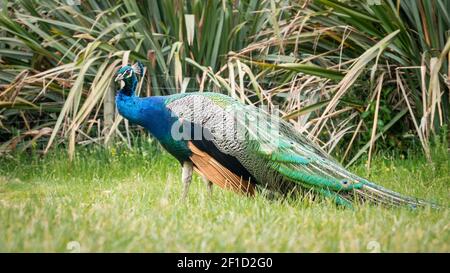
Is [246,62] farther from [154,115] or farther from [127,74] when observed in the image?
[154,115]

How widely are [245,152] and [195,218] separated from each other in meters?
0.79

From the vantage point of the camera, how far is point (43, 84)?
269 inches

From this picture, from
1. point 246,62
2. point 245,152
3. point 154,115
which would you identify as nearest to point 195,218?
point 245,152

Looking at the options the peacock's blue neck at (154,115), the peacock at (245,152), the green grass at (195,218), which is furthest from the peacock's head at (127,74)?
the green grass at (195,218)

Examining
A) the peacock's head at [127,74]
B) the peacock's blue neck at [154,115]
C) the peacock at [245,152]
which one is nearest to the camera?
the peacock at [245,152]

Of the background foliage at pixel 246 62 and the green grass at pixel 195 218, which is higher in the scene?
the background foliage at pixel 246 62

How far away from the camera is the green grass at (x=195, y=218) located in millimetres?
3432

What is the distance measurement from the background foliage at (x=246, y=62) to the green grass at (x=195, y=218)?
0.41m

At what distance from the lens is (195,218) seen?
4148 millimetres

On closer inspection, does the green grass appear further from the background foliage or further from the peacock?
the background foliage

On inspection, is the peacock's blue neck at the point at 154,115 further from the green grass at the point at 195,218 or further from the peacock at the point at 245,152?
the green grass at the point at 195,218

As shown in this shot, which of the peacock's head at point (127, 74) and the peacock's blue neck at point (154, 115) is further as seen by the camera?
the peacock's head at point (127, 74)

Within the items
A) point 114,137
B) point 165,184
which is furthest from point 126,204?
point 114,137

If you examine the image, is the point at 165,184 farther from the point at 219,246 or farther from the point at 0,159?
the point at 219,246
